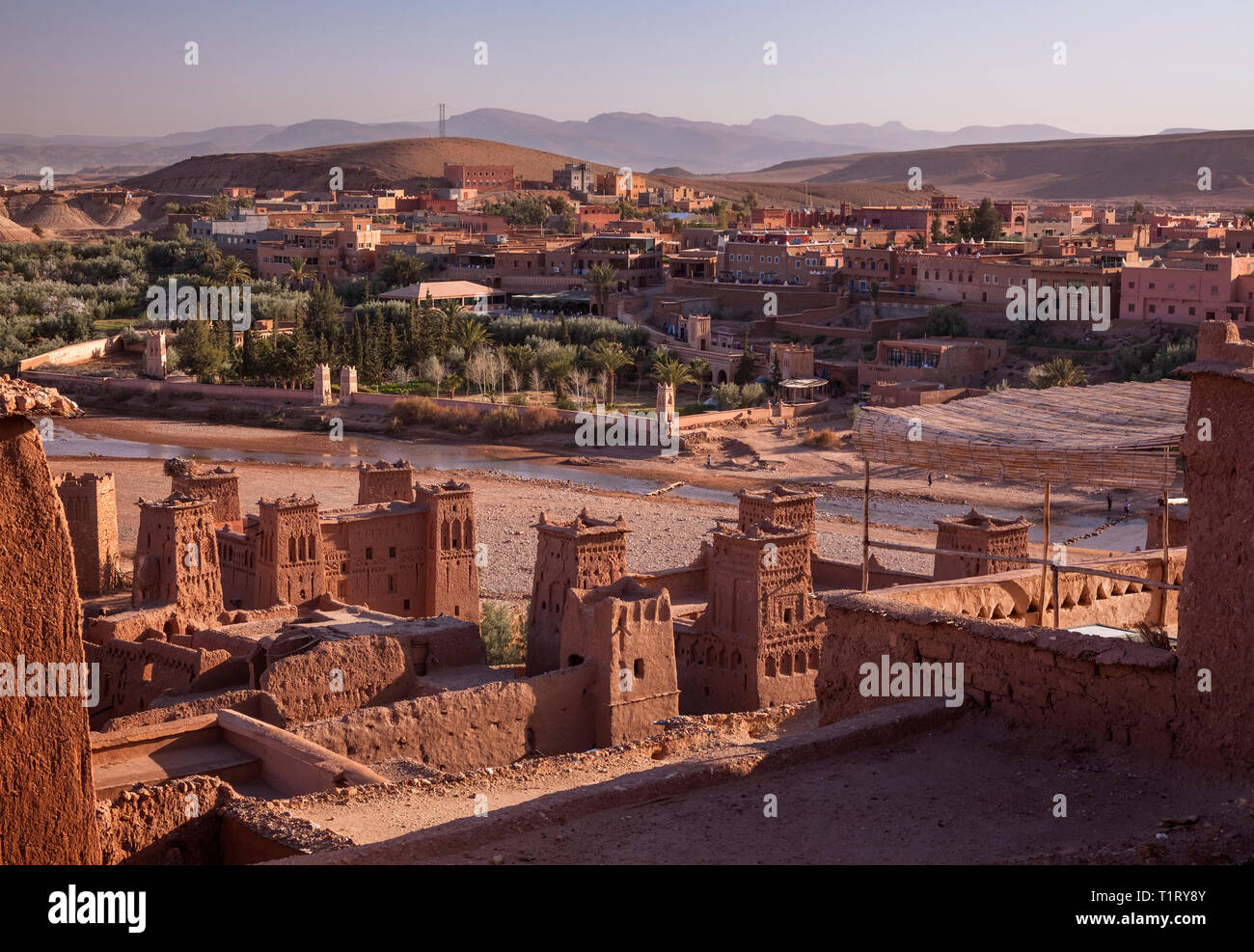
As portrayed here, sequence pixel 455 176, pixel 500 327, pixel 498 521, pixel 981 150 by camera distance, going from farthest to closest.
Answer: pixel 981 150 < pixel 455 176 < pixel 500 327 < pixel 498 521

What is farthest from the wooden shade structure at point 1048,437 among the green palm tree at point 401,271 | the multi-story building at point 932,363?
the green palm tree at point 401,271

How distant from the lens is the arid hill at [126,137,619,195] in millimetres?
114062

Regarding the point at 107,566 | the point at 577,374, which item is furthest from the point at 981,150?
the point at 107,566

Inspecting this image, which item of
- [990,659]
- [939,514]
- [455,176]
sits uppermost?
[455,176]

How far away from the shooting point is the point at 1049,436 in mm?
8586

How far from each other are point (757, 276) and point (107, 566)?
123 feet

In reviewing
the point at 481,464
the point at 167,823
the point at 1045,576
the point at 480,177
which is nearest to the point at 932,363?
the point at 481,464

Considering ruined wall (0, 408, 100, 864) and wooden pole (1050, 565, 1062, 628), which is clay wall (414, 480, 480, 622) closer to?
wooden pole (1050, 565, 1062, 628)

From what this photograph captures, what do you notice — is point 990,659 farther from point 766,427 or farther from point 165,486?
point 766,427

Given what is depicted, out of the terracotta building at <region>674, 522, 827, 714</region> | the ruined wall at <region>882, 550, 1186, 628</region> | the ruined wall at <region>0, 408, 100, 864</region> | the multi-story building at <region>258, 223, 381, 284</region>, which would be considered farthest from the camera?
the multi-story building at <region>258, 223, 381, 284</region>

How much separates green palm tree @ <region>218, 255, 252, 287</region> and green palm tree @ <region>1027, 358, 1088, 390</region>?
30.4 meters

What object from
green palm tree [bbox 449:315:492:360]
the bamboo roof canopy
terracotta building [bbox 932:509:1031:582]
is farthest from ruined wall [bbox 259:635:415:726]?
green palm tree [bbox 449:315:492:360]

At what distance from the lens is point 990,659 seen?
7910 millimetres

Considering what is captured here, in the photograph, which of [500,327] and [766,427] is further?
[500,327]
